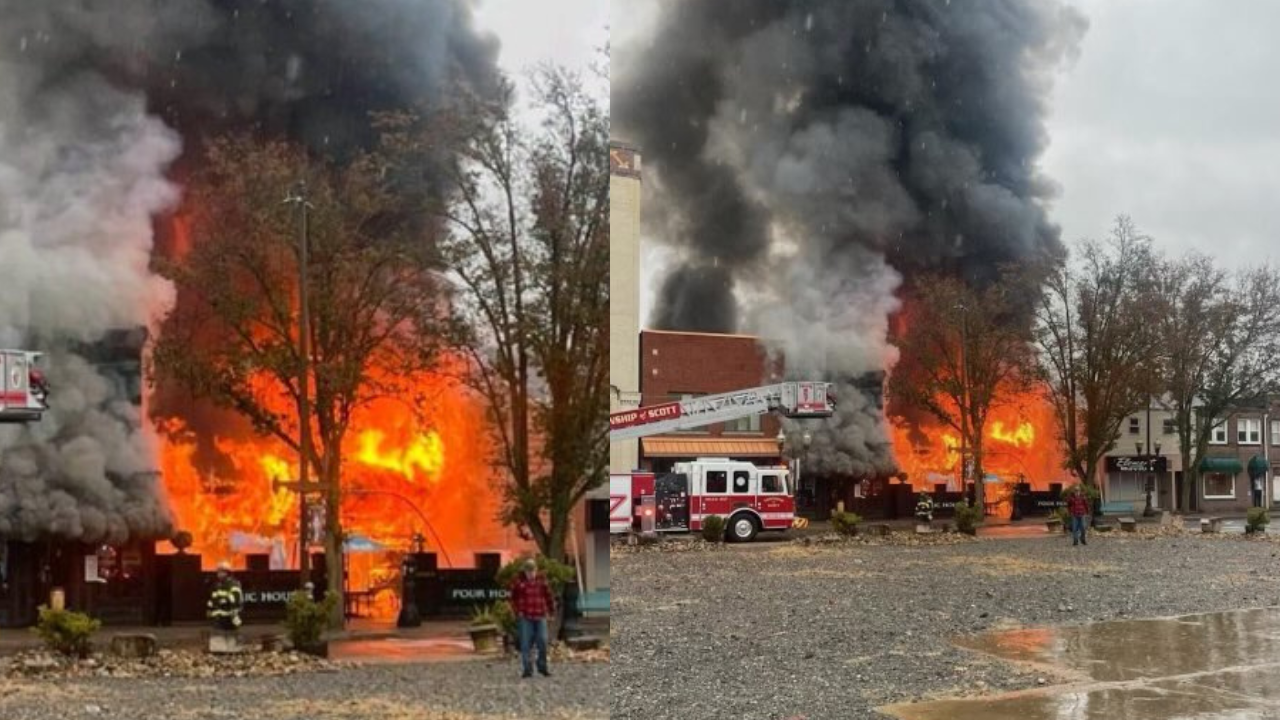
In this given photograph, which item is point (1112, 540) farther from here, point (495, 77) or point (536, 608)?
point (495, 77)

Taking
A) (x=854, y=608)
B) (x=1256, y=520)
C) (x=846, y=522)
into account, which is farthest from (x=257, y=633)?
(x=1256, y=520)

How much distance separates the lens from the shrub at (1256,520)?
6340 millimetres

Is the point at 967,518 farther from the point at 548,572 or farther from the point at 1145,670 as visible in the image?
the point at 548,572

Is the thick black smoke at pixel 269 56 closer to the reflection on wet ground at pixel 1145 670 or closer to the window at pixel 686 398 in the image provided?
the window at pixel 686 398

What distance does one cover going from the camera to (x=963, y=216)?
18.7 feet

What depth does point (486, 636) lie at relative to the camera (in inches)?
170

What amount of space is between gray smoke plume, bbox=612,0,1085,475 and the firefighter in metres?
1.73

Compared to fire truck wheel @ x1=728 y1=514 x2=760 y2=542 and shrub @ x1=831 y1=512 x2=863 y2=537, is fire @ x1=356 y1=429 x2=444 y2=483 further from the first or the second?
shrub @ x1=831 y1=512 x2=863 y2=537

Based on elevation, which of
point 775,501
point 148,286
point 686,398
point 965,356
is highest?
point 148,286

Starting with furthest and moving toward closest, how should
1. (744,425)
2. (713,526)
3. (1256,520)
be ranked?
(1256,520), (713,526), (744,425)

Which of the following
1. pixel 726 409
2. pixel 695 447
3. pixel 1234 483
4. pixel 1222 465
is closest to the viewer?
pixel 695 447

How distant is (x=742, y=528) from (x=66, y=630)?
249 centimetres

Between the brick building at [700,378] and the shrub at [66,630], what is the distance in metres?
1.97

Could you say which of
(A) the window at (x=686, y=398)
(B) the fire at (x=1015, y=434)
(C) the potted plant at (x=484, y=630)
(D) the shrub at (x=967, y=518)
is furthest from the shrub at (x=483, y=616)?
(B) the fire at (x=1015, y=434)
